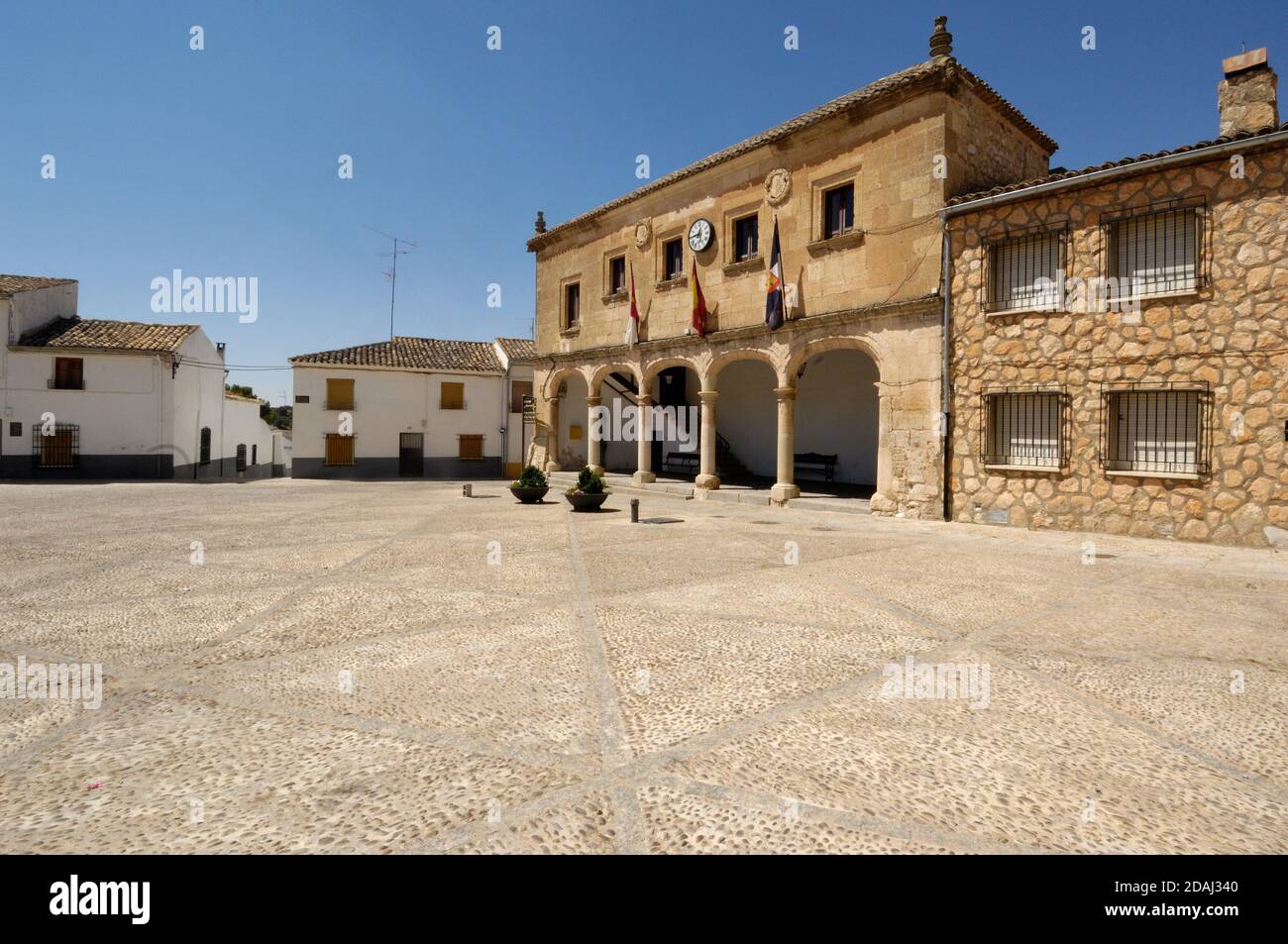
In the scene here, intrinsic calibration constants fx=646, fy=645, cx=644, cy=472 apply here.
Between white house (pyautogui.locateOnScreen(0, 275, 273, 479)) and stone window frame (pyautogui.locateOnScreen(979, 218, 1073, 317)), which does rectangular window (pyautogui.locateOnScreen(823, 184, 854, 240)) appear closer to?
stone window frame (pyautogui.locateOnScreen(979, 218, 1073, 317))

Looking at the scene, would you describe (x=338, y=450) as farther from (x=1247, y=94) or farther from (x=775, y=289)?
(x=1247, y=94)

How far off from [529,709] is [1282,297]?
456 inches

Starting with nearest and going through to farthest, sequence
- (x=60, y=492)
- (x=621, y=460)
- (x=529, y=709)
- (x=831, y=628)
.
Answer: (x=529, y=709)
(x=831, y=628)
(x=60, y=492)
(x=621, y=460)

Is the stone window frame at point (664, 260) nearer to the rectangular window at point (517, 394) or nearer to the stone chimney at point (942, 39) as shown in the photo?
the stone chimney at point (942, 39)

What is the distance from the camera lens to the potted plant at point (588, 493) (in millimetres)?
13055

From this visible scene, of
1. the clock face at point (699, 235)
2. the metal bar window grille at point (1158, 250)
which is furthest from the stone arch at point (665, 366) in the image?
the metal bar window grille at point (1158, 250)

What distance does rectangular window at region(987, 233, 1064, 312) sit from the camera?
10961mm

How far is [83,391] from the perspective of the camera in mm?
22812

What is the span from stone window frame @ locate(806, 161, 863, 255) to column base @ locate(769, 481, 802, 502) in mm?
5179

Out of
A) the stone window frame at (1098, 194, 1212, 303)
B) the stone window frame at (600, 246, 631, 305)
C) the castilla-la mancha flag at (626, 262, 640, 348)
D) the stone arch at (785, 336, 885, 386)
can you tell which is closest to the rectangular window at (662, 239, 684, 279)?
the castilla-la mancha flag at (626, 262, 640, 348)
